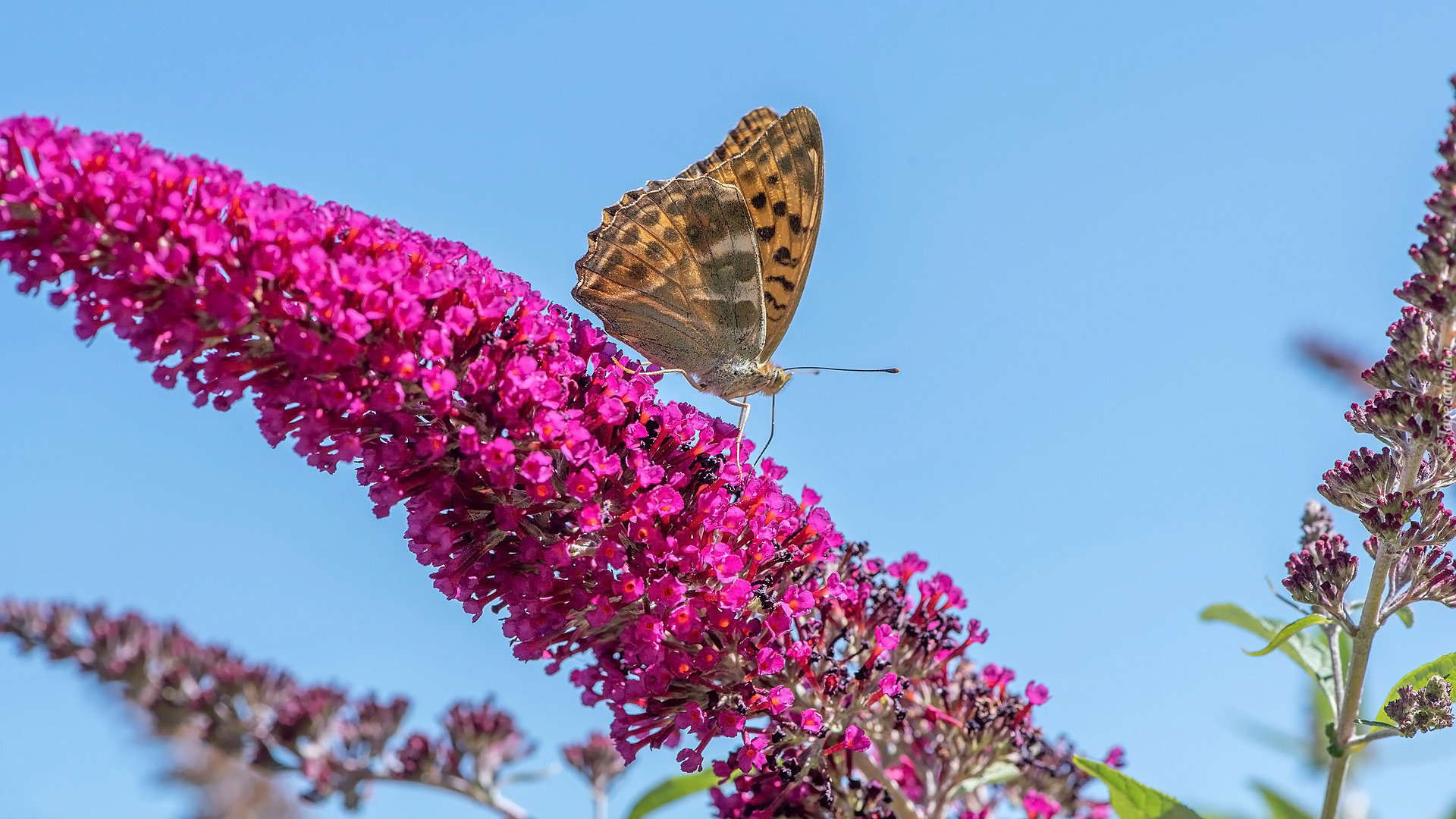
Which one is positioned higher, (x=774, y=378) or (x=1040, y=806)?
(x=774, y=378)

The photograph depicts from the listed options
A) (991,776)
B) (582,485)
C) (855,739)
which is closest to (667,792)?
(855,739)

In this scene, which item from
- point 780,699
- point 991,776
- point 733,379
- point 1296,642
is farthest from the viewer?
point 733,379

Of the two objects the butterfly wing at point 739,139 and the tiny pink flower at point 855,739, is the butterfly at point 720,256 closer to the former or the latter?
the butterfly wing at point 739,139

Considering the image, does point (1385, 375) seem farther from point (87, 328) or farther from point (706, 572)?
point (87, 328)

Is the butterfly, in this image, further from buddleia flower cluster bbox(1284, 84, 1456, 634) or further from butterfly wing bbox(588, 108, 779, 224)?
buddleia flower cluster bbox(1284, 84, 1456, 634)

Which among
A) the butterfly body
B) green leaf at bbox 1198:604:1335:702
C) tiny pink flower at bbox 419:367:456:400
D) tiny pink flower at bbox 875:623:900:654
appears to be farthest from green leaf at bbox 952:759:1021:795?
tiny pink flower at bbox 419:367:456:400

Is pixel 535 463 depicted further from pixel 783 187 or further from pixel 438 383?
pixel 783 187

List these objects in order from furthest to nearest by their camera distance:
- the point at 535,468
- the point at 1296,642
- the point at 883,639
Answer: the point at 883,639
the point at 1296,642
the point at 535,468

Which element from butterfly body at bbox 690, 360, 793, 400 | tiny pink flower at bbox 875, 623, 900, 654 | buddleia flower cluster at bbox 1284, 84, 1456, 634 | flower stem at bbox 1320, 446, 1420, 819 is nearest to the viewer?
buddleia flower cluster at bbox 1284, 84, 1456, 634
